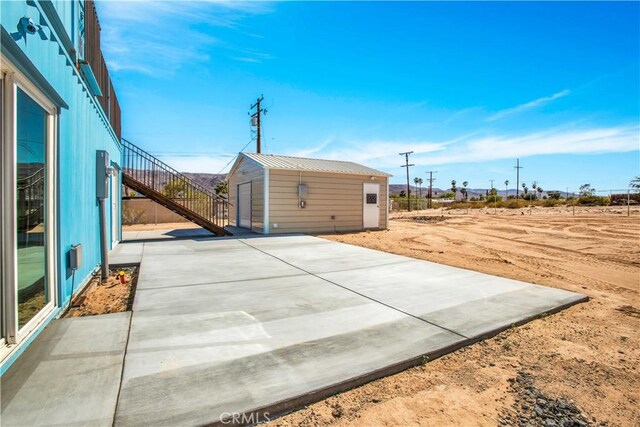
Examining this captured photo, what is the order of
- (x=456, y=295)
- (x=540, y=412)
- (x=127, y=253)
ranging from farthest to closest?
(x=127, y=253), (x=456, y=295), (x=540, y=412)

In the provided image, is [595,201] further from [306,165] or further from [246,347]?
[246,347]

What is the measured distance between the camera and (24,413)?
1.61 metres

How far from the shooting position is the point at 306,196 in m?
11.8

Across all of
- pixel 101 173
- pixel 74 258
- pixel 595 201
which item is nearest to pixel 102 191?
pixel 101 173

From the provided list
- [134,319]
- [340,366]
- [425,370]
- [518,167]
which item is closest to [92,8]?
[134,319]

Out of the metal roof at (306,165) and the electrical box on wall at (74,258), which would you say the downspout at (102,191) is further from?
the metal roof at (306,165)

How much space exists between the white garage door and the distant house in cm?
849

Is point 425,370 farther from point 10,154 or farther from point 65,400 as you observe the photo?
point 10,154

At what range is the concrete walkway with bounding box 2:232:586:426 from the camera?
179 centimetres

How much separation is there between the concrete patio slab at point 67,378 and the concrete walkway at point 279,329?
0.02 metres

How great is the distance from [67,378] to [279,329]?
4.91 feet

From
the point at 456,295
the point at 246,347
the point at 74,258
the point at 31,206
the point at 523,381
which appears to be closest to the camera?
the point at 523,381

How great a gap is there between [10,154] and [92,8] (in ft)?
14.9

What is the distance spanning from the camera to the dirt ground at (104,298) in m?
3.48
